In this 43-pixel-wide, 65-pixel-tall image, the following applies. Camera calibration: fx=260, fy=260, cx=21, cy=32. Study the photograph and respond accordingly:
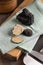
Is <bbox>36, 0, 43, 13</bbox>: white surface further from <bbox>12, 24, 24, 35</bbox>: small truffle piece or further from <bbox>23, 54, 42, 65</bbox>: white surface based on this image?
<bbox>23, 54, 42, 65</bbox>: white surface

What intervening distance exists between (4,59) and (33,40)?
12cm

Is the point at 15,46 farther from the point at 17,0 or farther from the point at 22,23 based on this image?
the point at 17,0

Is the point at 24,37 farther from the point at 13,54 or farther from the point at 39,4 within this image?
the point at 39,4

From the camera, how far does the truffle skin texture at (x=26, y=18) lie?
88 cm

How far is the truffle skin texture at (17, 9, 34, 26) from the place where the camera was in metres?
0.88

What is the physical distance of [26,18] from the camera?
0.88 metres

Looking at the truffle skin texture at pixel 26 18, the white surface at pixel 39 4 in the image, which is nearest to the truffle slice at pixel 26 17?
the truffle skin texture at pixel 26 18

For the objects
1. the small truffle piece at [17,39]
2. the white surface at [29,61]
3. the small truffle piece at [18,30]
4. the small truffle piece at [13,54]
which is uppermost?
the small truffle piece at [18,30]

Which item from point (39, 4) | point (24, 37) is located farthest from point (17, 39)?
point (39, 4)

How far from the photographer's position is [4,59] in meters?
0.78

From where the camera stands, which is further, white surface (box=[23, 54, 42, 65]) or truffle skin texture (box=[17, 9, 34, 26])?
truffle skin texture (box=[17, 9, 34, 26])

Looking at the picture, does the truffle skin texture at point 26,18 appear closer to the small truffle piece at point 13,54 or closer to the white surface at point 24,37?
the white surface at point 24,37

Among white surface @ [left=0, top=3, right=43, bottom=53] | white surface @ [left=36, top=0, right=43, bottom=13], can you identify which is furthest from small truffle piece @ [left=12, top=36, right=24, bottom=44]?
white surface @ [left=36, top=0, right=43, bottom=13]

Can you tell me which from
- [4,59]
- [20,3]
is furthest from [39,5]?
[4,59]
